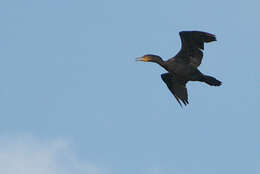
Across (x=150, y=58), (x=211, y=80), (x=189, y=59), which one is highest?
(x=150, y=58)

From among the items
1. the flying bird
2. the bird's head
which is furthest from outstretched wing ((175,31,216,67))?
the bird's head

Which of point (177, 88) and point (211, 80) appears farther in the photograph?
point (177, 88)

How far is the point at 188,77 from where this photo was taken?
19.2m

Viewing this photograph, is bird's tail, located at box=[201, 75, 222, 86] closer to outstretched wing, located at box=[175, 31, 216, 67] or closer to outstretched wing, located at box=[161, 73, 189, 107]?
outstretched wing, located at box=[175, 31, 216, 67]

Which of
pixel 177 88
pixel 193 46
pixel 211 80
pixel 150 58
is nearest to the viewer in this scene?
pixel 211 80

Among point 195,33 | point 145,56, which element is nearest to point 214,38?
point 195,33

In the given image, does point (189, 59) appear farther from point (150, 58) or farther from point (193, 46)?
point (150, 58)

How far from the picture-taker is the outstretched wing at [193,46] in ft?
62.1

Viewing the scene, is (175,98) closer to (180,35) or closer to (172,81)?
(172,81)

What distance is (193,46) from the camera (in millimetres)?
19281

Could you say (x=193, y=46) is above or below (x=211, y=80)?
above

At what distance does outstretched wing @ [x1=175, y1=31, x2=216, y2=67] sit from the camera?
1892cm

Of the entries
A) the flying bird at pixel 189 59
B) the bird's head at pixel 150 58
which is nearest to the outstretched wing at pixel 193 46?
the flying bird at pixel 189 59

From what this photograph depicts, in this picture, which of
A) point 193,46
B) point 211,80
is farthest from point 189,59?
point 211,80
